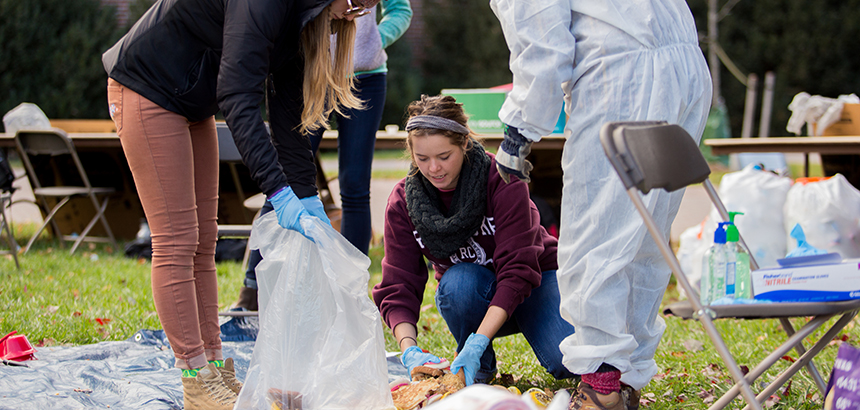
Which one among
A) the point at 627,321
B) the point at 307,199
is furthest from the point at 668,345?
the point at 307,199

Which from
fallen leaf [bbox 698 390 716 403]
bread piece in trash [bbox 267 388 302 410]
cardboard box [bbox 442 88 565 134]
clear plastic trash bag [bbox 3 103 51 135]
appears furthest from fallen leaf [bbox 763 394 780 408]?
clear plastic trash bag [bbox 3 103 51 135]

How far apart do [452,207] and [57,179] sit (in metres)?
Result: 4.70

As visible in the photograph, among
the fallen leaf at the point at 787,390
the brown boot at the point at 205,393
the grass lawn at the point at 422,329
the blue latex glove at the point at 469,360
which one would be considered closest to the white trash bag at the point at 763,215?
the grass lawn at the point at 422,329

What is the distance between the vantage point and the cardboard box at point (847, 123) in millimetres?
4242

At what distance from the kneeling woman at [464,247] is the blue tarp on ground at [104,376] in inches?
16.9

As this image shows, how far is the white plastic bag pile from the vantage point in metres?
3.57

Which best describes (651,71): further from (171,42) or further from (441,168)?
(171,42)

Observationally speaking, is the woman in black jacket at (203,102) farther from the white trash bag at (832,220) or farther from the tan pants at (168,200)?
the white trash bag at (832,220)

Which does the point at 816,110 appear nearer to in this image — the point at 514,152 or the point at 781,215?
the point at 781,215

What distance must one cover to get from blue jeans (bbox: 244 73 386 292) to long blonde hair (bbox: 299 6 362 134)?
0.85 meters

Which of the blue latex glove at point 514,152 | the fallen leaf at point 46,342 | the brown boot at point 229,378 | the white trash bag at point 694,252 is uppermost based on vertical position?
the blue latex glove at point 514,152

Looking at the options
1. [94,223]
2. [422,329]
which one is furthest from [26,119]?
[422,329]

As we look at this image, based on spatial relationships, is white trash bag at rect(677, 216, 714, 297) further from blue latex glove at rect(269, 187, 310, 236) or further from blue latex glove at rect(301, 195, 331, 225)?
blue latex glove at rect(269, 187, 310, 236)

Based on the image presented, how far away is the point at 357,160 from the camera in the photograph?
2986 mm
